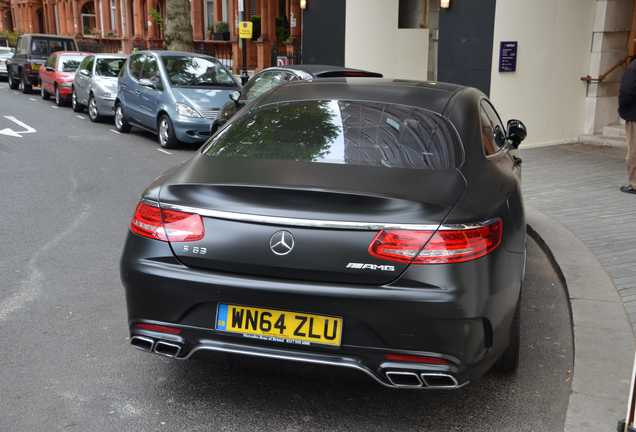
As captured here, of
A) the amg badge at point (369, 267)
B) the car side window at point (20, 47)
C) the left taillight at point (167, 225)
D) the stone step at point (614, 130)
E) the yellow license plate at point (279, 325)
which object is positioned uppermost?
the car side window at point (20, 47)

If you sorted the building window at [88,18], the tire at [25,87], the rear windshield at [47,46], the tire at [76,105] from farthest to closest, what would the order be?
the building window at [88,18] → the tire at [25,87] → the rear windshield at [47,46] → the tire at [76,105]

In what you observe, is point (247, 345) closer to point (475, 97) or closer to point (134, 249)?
point (134, 249)

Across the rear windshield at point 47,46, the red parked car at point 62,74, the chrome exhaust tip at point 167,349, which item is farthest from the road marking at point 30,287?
the rear windshield at point 47,46

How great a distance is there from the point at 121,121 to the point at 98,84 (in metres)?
1.96

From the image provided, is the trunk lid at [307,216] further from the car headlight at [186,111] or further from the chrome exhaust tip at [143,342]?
the car headlight at [186,111]

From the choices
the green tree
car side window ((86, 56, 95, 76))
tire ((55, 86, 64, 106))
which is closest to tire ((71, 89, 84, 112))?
car side window ((86, 56, 95, 76))

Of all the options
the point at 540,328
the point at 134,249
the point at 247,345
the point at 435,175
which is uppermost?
the point at 435,175

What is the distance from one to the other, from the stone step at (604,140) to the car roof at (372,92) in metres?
9.20

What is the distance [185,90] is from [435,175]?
396 inches

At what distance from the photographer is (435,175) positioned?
135 inches

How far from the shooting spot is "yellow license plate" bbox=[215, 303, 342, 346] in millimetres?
3131

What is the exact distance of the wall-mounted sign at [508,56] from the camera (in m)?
12.1

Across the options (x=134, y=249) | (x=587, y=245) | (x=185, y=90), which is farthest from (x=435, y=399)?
(x=185, y=90)

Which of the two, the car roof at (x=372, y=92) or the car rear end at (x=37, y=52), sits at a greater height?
the car roof at (x=372, y=92)
